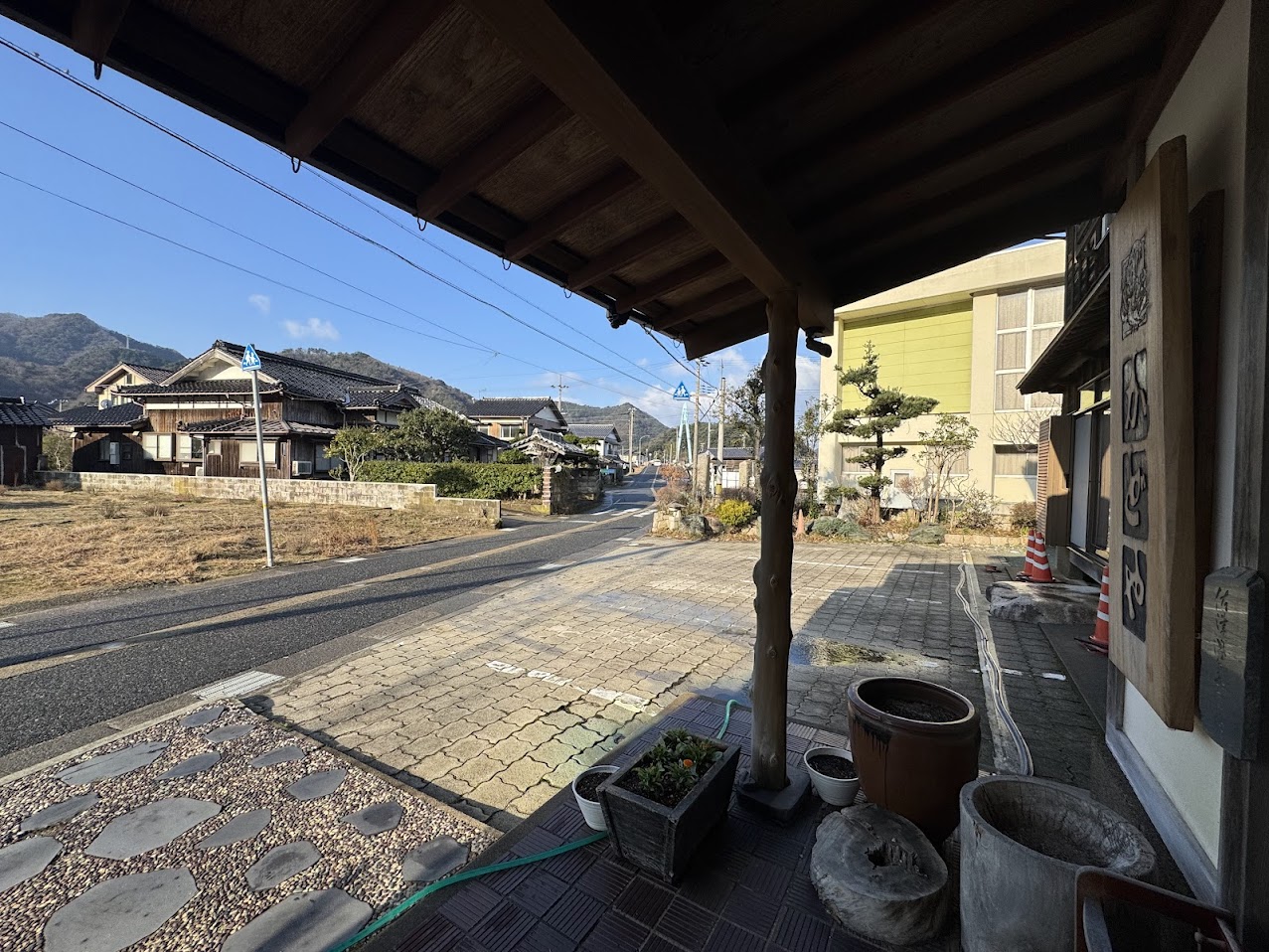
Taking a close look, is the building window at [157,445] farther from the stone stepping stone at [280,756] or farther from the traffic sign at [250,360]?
the stone stepping stone at [280,756]

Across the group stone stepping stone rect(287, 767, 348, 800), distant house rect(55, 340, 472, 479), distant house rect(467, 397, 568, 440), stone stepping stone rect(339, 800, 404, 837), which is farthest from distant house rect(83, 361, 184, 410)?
stone stepping stone rect(339, 800, 404, 837)

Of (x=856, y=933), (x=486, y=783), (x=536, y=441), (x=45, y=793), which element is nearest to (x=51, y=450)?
(x=536, y=441)

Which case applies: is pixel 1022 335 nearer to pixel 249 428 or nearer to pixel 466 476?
pixel 466 476

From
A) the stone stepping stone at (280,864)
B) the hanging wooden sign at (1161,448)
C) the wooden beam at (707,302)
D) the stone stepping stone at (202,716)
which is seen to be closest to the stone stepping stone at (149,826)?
the stone stepping stone at (280,864)

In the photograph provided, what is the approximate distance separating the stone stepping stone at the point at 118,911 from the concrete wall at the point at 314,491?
43.9 feet

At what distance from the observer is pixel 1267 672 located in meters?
1.32

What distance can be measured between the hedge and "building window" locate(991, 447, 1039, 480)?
1631cm

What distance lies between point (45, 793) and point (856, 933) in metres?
4.13

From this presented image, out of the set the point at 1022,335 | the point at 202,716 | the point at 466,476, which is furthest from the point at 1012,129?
the point at 466,476

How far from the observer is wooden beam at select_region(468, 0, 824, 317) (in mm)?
1116

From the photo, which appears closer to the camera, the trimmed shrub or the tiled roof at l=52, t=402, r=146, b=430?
the trimmed shrub

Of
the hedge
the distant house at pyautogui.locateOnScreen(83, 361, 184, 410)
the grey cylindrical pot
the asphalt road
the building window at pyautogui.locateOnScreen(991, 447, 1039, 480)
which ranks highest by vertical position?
the distant house at pyautogui.locateOnScreen(83, 361, 184, 410)

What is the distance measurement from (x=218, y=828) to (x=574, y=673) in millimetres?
2561

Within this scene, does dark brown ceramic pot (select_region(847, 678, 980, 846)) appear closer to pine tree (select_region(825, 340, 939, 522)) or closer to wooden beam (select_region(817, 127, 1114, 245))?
wooden beam (select_region(817, 127, 1114, 245))
